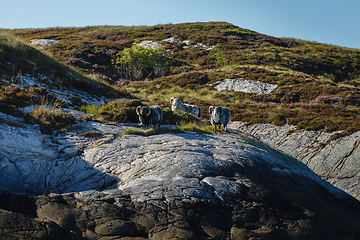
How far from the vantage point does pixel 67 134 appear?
1103cm

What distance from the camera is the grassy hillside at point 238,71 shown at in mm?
24767

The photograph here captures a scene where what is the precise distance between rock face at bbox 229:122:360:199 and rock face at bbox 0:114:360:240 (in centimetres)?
611

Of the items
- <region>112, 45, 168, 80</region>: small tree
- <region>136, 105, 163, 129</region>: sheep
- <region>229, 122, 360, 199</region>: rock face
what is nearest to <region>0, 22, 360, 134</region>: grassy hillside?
<region>229, 122, 360, 199</region>: rock face

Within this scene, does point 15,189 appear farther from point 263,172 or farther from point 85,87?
point 85,87

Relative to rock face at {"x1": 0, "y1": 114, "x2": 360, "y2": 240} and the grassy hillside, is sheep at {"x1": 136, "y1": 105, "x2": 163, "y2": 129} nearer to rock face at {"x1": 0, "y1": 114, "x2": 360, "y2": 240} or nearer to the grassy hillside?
rock face at {"x1": 0, "y1": 114, "x2": 360, "y2": 240}

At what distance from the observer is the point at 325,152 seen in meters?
17.3

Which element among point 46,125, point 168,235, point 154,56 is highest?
point 154,56

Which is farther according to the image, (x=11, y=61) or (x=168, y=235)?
(x=11, y=61)

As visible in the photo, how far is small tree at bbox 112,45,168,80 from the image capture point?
A: 1961 inches

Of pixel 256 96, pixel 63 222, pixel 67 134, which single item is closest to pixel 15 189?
pixel 63 222

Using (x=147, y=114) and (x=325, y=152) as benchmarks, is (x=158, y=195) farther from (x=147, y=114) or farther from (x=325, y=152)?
(x=325, y=152)

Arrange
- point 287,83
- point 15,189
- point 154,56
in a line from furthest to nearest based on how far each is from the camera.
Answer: point 154,56
point 287,83
point 15,189

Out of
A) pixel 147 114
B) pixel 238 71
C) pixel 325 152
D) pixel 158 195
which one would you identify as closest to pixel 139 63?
pixel 238 71

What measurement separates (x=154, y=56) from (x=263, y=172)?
1839 inches
